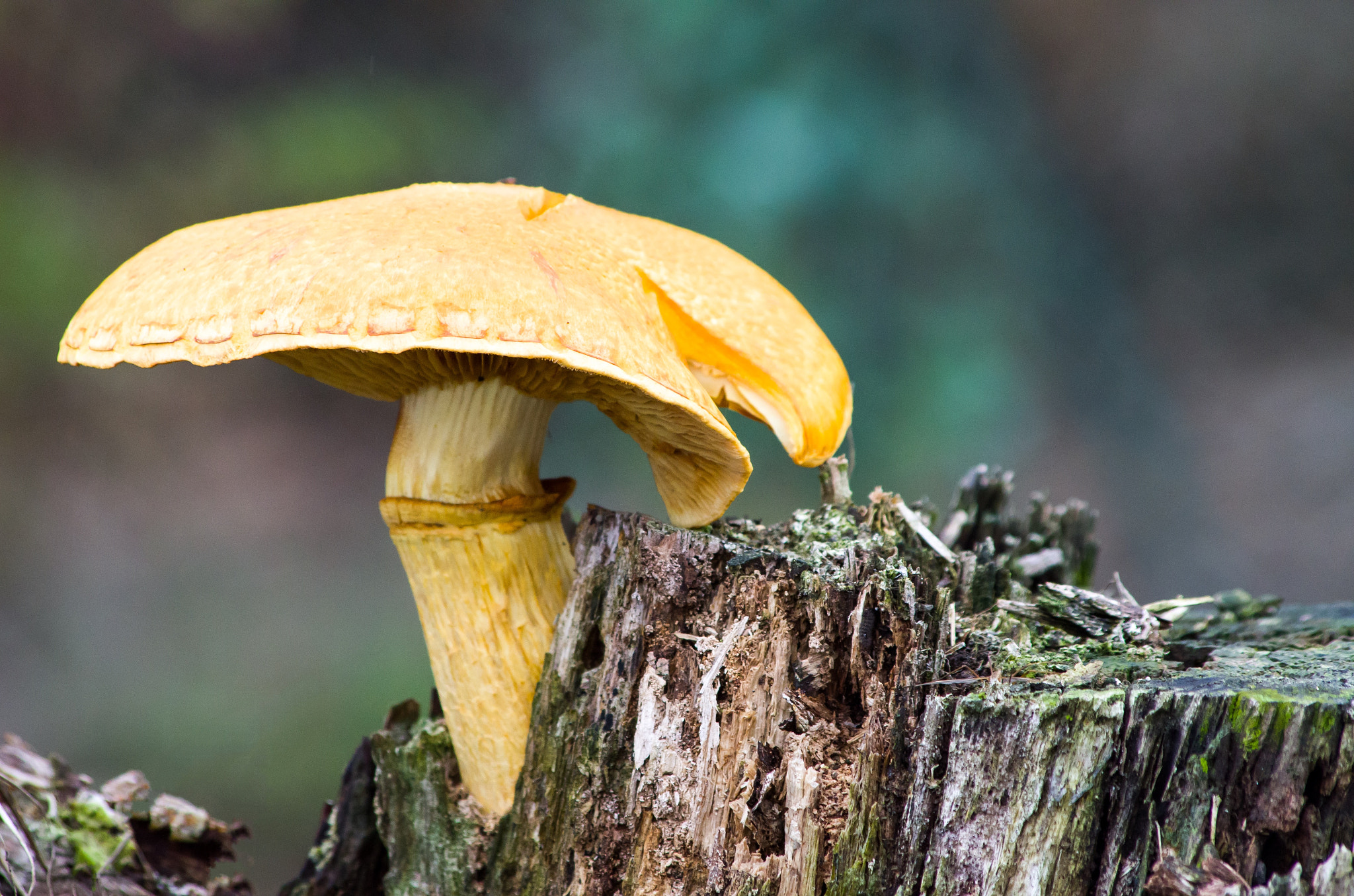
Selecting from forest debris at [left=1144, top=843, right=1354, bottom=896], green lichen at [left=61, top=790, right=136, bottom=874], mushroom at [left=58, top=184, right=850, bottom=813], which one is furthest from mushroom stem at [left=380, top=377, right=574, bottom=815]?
forest debris at [left=1144, top=843, right=1354, bottom=896]

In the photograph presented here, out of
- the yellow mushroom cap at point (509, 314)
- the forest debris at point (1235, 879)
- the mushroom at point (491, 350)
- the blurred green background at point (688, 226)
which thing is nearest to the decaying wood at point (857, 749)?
the forest debris at point (1235, 879)

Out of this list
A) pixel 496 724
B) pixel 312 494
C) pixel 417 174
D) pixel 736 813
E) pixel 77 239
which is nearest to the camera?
pixel 736 813

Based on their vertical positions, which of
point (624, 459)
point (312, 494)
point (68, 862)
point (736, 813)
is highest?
point (624, 459)

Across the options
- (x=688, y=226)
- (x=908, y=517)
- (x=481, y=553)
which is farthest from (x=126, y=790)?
(x=688, y=226)

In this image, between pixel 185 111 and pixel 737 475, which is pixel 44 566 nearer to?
pixel 185 111

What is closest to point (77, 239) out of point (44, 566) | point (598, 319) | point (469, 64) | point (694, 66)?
point (44, 566)

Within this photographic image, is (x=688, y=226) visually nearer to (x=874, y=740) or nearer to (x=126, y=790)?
(x=126, y=790)

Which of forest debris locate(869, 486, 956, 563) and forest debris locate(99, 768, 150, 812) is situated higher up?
forest debris locate(869, 486, 956, 563)

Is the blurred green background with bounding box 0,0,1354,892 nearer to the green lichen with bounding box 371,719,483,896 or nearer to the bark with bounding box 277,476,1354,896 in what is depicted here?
the green lichen with bounding box 371,719,483,896
